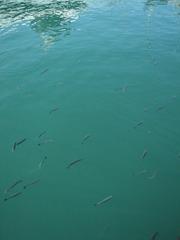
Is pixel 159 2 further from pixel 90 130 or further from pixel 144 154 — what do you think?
pixel 144 154

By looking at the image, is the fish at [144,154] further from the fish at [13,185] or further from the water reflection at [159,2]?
the water reflection at [159,2]

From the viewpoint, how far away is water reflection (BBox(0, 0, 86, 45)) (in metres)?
27.0

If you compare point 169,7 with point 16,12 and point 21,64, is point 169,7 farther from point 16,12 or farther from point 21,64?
point 21,64

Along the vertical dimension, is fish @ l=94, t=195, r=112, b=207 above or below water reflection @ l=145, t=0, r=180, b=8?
below

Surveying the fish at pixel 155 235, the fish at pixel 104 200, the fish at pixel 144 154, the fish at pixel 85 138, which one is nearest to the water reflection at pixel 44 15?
the fish at pixel 85 138

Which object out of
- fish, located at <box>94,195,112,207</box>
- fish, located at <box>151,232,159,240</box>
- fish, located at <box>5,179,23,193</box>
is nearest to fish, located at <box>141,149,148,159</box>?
fish, located at <box>94,195,112,207</box>

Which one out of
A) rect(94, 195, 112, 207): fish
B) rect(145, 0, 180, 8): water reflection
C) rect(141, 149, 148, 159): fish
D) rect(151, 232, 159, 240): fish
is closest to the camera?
rect(151, 232, 159, 240): fish

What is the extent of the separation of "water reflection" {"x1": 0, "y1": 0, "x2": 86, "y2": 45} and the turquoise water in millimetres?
362

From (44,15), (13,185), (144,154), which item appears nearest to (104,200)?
(144,154)

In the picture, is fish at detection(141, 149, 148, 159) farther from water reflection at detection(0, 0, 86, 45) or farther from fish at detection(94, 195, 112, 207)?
water reflection at detection(0, 0, 86, 45)

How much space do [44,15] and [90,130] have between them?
18.8m

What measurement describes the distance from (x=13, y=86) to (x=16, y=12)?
15.6 meters

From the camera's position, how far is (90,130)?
50.4 feet

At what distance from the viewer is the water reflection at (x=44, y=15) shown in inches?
1064
